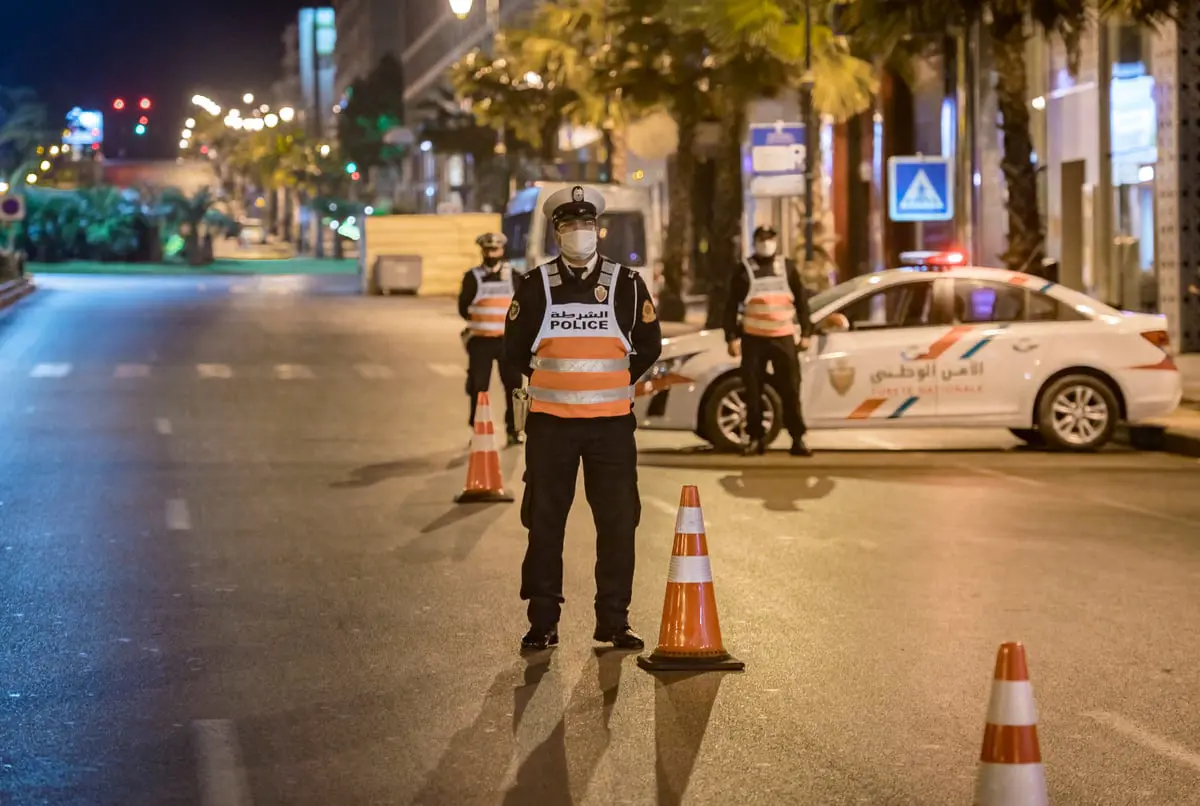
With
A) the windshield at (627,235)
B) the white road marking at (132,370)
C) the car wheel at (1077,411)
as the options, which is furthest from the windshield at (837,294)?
the windshield at (627,235)

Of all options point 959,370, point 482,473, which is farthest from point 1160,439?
point 482,473

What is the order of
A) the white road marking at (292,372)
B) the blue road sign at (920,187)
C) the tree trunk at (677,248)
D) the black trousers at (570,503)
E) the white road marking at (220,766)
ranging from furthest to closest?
the tree trunk at (677,248) → the white road marking at (292,372) → the blue road sign at (920,187) → the black trousers at (570,503) → the white road marking at (220,766)

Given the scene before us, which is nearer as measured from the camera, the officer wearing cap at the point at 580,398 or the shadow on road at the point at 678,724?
the shadow on road at the point at 678,724

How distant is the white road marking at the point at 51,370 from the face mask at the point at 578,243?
18.7m

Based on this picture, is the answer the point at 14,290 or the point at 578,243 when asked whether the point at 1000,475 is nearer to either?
the point at 578,243

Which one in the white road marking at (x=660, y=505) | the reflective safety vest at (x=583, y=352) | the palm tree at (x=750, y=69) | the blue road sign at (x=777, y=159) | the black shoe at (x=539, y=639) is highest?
the palm tree at (x=750, y=69)

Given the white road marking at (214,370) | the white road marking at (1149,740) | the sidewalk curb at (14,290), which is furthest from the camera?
Result: the sidewalk curb at (14,290)

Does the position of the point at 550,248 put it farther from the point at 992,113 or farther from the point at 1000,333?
the point at 1000,333

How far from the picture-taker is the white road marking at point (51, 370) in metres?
26.1

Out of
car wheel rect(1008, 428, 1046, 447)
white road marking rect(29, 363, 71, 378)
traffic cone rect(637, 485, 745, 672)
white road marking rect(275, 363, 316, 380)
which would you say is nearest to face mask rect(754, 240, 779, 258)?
car wheel rect(1008, 428, 1046, 447)

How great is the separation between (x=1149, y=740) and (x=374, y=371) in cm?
2094

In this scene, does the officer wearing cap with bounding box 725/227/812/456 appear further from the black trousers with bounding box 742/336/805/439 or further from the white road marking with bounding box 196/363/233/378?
the white road marking with bounding box 196/363/233/378

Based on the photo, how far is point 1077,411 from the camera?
1683cm

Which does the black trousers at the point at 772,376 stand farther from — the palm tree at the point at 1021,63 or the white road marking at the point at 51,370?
the white road marking at the point at 51,370
